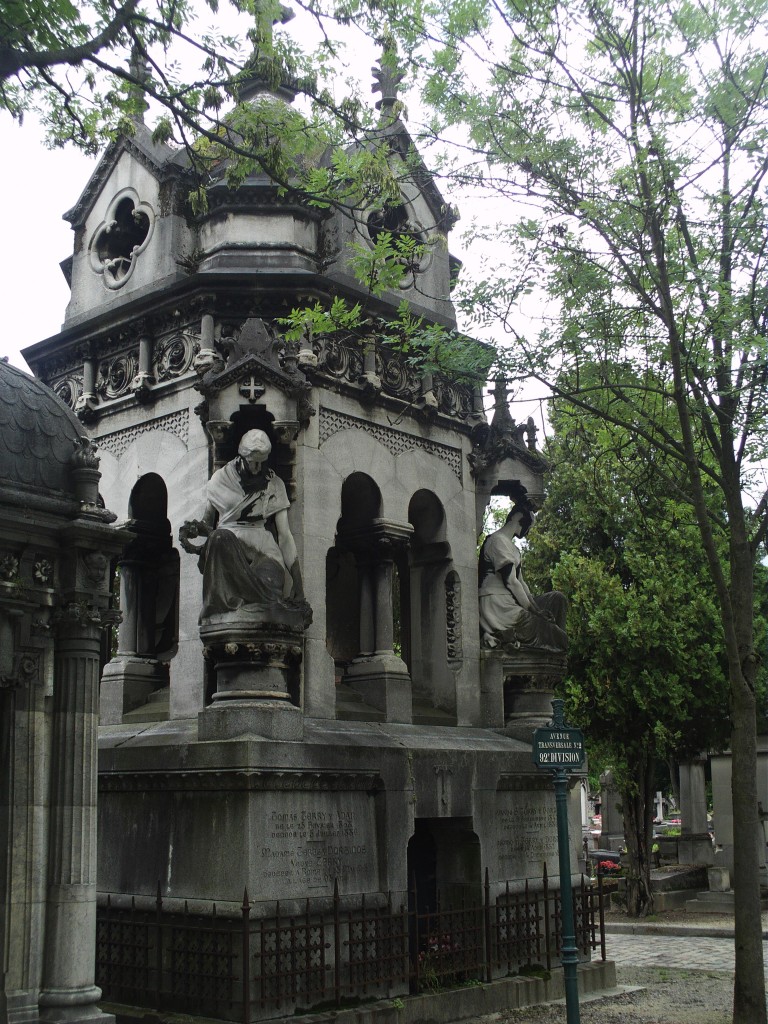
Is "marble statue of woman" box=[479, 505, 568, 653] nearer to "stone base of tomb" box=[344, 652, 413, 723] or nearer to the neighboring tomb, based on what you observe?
"stone base of tomb" box=[344, 652, 413, 723]

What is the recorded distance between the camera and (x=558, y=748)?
9.78m

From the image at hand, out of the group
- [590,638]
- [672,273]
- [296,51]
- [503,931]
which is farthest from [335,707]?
[590,638]

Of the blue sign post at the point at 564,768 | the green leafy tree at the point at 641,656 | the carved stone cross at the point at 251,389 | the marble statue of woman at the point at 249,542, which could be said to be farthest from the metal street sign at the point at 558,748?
the green leafy tree at the point at 641,656

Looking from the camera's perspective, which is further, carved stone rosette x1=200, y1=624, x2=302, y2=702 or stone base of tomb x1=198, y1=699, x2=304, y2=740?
carved stone rosette x1=200, y1=624, x2=302, y2=702

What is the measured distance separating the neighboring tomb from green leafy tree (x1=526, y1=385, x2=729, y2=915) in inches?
609

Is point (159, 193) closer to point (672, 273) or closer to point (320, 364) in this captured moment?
point (320, 364)

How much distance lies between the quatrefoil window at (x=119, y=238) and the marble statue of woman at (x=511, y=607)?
5958 mm

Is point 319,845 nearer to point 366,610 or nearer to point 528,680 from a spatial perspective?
point 366,610

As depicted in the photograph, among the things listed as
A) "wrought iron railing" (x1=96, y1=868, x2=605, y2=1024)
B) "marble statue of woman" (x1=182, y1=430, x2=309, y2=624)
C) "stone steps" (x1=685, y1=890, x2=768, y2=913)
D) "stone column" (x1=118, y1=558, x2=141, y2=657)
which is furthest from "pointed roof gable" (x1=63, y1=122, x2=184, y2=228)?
"stone steps" (x1=685, y1=890, x2=768, y2=913)

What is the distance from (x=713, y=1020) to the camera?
11883 millimetres

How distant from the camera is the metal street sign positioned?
9.69m

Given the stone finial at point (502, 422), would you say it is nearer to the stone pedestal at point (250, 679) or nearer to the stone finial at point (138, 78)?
the stone pedestal at point (250, 679)

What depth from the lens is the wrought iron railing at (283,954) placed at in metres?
10.2

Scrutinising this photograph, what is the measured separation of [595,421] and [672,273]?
3.09m
